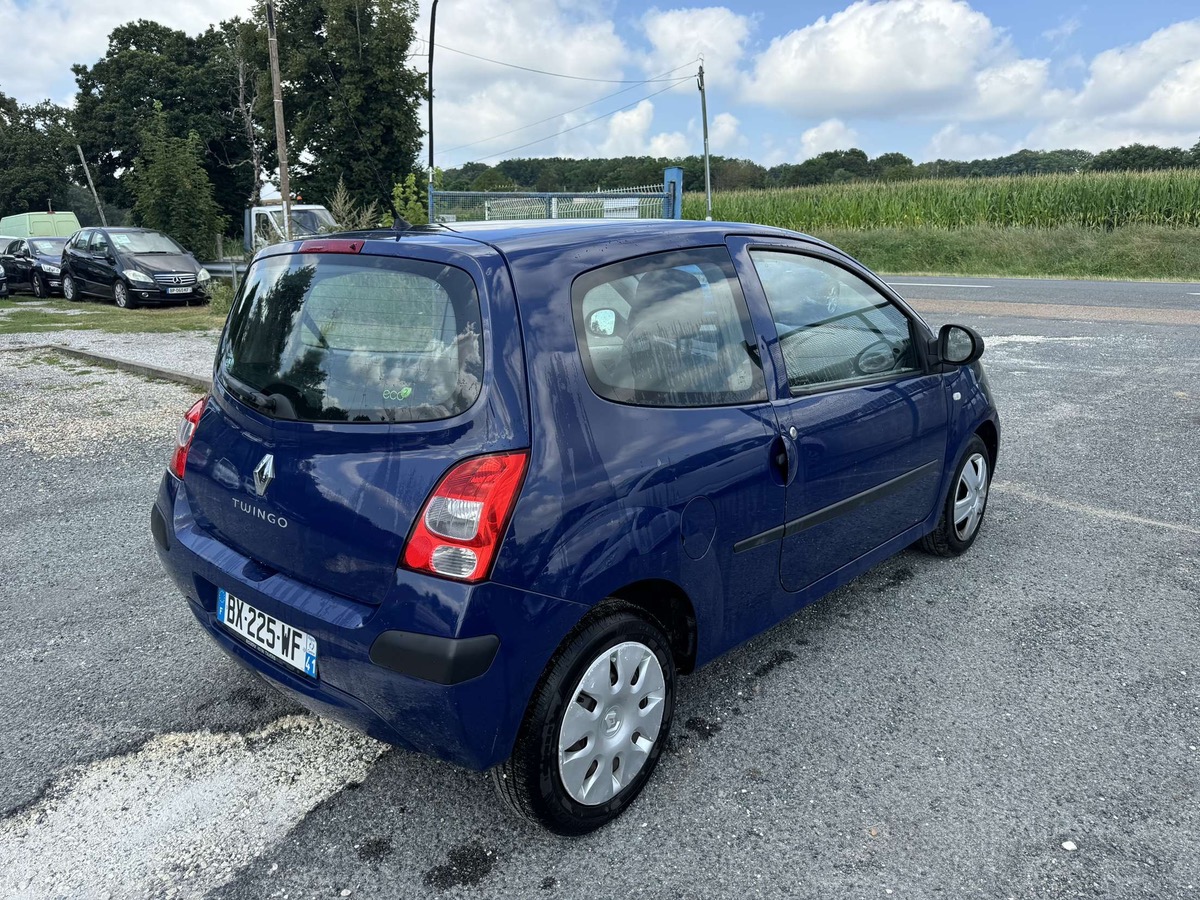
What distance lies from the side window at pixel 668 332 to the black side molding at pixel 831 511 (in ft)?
1.47

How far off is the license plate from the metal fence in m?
12.0

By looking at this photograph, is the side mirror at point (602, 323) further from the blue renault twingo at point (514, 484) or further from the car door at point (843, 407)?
the car door at point (843, 407)

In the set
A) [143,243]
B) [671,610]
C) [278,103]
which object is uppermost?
[278,103]

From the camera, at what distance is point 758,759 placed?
2.86 m

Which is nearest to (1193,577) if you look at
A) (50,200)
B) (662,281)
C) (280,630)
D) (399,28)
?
(662,281)

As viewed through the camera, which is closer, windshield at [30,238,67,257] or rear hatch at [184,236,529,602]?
rear hatch at [184,236,529,602]

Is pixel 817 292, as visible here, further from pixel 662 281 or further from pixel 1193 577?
pixel 1193 577

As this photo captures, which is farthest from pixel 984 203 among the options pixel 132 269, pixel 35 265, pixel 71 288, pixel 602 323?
pixel 602 323

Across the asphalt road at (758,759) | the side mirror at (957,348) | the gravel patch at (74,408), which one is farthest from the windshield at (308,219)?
the side mirror at (957,348)

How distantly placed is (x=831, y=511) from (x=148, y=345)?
11340 millimetres

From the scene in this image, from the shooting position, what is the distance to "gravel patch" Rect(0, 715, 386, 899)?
238 centimetres

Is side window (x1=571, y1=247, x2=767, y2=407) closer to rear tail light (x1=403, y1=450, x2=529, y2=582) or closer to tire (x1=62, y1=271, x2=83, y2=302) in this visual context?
rear tail light (x1=403, y1=450, x2=529, y2=582)

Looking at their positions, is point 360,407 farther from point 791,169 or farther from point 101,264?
point 791,169

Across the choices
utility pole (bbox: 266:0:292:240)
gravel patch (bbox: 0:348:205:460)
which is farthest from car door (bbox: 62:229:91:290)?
gravel patch (bbox: 0:348:205:460)
